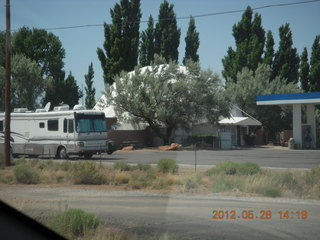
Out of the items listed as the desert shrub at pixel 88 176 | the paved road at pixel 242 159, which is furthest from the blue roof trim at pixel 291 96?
the desert shrub at pixel 88 176

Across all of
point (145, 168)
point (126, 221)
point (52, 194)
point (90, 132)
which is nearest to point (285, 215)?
point (126, 221)

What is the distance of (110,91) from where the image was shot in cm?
4656

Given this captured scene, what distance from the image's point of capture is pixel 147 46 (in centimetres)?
5934

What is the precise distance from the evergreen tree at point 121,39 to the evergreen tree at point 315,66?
22676mm

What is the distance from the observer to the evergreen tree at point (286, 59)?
61.1 m

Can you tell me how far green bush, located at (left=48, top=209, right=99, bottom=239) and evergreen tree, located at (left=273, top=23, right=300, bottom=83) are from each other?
55340mm

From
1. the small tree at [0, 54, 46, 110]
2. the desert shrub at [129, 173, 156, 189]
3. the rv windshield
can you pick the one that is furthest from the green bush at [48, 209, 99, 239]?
the small tree at [0, 54, 46, 110]

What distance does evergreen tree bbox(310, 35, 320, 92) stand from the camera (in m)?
59.2

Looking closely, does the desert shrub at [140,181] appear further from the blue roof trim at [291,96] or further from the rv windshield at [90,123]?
the blue roof trim at [291,96]

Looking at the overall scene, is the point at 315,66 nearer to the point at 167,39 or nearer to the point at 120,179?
the point at 167,39

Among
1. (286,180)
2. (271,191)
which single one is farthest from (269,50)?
(271,191)

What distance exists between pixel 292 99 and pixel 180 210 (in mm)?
35260

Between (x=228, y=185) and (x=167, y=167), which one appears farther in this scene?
(x=167, y=167)

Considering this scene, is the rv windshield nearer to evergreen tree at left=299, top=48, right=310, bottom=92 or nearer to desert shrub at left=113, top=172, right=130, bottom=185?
desert shrub at left=113, top=172, right=130, bottom=185
